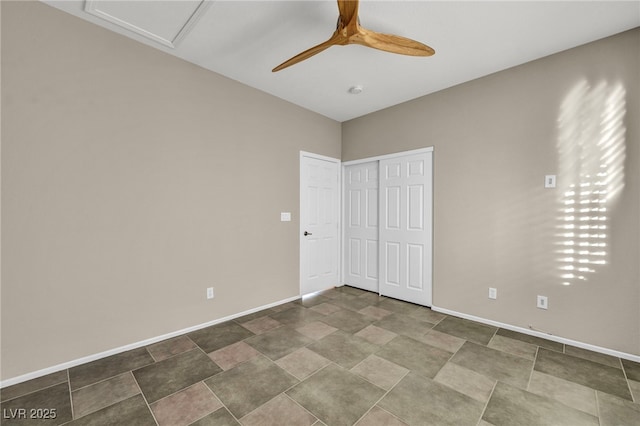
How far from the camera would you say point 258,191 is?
3.48 m

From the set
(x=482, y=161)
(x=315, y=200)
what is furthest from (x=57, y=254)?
(x=482, y=161)

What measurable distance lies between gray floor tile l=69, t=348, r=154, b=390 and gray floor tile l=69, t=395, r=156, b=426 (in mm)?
432

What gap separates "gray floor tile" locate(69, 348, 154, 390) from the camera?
2.05 metres

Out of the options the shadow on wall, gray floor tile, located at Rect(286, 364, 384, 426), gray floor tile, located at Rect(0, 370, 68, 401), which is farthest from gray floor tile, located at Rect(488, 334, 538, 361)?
gray floor tile, located at Rect(0, 370, 68, 401)

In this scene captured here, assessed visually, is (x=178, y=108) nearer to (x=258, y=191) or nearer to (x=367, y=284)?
(x=258, y=191)

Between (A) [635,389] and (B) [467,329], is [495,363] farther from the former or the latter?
(A) [635,389]

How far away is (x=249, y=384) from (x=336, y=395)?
66 centimetres

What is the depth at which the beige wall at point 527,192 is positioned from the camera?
2.35 meters

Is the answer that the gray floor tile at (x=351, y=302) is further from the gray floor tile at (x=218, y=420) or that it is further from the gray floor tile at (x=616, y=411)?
the gray floor tile at (x=616, y=411)

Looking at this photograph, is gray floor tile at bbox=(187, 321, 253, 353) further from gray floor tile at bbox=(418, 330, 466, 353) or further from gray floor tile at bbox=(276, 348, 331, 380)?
gray floor tile at bbox=(418, 330, 466, 353)

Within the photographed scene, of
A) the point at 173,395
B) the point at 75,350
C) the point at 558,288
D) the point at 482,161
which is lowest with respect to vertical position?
the point at 173,395

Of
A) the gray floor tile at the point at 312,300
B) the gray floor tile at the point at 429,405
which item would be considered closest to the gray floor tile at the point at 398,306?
the gray floor tile at the point at 312,300

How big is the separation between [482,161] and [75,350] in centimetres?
444

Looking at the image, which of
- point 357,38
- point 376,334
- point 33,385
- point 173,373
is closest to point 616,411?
point 376,334
